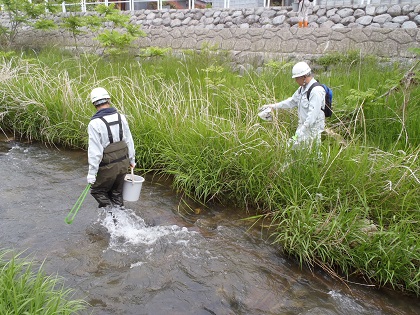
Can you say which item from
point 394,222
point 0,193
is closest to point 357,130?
point 394,222

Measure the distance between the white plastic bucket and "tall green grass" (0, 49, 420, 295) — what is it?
3.47 feet

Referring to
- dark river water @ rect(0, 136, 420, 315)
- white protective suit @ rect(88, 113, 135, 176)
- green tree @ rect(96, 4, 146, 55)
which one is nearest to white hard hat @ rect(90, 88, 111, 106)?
white protective suit @ rect(88, 113, 135, 176)

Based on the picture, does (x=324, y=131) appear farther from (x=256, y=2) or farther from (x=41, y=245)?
(x=256, y=2)

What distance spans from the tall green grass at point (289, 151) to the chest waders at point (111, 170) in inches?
47.2

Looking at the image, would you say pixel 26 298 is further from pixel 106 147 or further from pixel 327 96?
pixel 327 96

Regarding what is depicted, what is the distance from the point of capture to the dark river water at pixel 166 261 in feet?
12.3

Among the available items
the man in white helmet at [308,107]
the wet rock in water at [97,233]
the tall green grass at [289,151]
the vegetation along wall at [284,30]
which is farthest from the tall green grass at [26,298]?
the vegetation along wall at [284,30]

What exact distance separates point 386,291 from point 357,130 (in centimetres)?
289

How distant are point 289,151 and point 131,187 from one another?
215 centimetres

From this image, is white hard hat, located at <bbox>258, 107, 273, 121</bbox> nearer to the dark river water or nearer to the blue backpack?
the blue backpack

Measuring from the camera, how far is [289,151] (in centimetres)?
506

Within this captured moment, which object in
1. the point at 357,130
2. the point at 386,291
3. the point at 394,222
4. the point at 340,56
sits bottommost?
the point at 386,291

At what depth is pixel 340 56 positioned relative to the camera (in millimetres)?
9258

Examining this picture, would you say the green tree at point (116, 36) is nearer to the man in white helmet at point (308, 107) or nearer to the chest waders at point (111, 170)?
the chest waders at point (111, 170)
